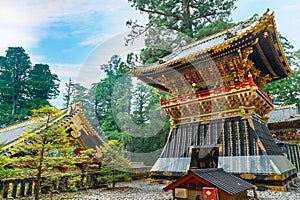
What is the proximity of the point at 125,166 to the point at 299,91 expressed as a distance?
2165cm

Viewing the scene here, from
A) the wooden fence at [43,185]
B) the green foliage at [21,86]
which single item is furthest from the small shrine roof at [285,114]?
the green foliage at [21,86]

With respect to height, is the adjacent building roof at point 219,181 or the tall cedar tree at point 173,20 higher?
the tall cedar tree at point 173,20

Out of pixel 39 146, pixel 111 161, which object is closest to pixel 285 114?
pixel 111 161

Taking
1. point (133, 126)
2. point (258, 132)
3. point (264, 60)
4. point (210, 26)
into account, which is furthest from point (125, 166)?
point (210, 26)

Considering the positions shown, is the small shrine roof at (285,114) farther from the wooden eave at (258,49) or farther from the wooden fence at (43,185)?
the wooden fence at (43,185)

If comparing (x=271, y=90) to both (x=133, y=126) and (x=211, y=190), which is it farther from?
(x=211, y=190)

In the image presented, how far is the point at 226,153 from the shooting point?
345 inches

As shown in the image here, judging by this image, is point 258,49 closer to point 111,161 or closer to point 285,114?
point 111,161

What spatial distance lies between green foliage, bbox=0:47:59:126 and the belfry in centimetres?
1889

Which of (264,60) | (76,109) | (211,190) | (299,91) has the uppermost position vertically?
(299,91)

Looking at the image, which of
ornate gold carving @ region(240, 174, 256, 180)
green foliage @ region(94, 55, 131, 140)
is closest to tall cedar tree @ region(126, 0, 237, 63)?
green foliage @ region(94, 55, 131, 140)

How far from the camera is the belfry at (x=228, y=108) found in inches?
316

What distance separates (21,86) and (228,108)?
82.8 ft

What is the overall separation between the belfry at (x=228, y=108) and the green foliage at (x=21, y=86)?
18.9m
